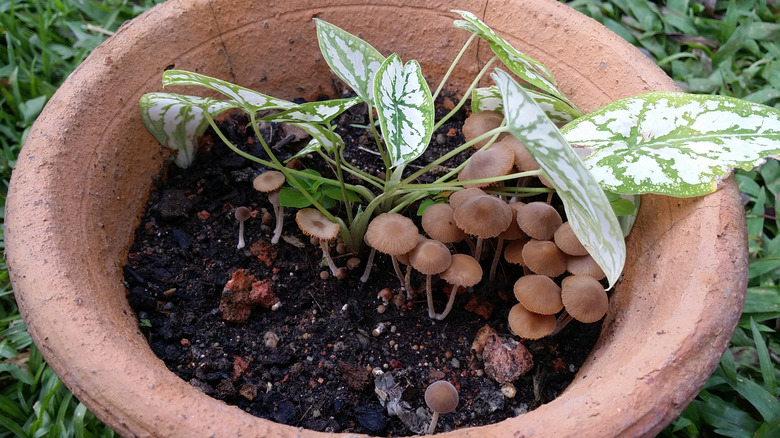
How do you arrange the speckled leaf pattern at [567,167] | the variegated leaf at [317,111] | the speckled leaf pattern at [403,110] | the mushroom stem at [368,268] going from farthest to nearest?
the mushroom stem at [368,268] → the variegated leaf at [317,111] → the speckled leaf pattern at [403,110] → the speckled leaf pattern at [567,167]

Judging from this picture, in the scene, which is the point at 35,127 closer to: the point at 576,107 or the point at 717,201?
the point at 576,107

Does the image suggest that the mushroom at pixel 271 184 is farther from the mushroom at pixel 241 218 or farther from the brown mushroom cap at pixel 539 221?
the brown mushroom cap at pixel 539 221

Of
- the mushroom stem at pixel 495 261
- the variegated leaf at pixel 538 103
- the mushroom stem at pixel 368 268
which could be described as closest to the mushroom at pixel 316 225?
the mushroom stem at pixel 368 268

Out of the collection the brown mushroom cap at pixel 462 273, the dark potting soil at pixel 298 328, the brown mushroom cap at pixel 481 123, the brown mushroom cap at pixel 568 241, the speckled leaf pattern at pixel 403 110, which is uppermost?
the speckled leaf pattern at pixel 403 110

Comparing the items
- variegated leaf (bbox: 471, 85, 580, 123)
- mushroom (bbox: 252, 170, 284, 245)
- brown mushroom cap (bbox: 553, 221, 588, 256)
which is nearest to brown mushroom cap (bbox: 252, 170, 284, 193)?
mushroom (bbox: 252, 170, 284, 245)

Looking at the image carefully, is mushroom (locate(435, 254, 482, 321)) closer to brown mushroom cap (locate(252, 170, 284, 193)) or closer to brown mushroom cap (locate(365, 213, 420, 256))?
brown mushroom cap (locate(365, 213, 420, 256))

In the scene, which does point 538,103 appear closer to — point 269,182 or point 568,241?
point 568,241

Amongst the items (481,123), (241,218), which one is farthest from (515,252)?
(241,218)
